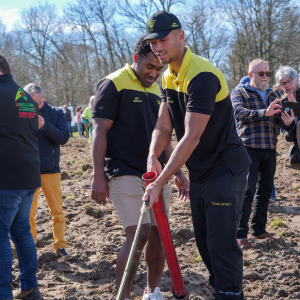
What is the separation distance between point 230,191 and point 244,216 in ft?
6.35

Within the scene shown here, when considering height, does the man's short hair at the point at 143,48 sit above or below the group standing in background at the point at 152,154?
above

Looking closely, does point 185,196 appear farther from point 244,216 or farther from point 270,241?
point 270,241

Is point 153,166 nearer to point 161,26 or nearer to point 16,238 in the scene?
point 161,26

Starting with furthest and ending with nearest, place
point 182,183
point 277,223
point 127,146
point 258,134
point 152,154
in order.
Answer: point 277,223, point 258,134, point 182,183, point 127,146, point 152,154

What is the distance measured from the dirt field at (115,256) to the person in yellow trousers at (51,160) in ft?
0.90

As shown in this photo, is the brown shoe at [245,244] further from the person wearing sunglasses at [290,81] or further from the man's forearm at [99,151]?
the man's forearm at [99,151]

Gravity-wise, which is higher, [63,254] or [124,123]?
[124,123]

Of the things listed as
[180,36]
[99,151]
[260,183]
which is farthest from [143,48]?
[260,183]

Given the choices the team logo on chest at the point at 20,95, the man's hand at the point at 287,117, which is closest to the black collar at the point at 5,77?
the team logo on chest at the point at 20,95

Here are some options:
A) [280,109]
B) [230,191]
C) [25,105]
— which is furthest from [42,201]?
[230,191]

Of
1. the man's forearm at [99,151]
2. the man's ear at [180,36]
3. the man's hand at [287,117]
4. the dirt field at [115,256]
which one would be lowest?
the dirt field at [115,256]

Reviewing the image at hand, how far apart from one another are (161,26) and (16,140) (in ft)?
5.22

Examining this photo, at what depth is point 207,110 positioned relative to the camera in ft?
7.50

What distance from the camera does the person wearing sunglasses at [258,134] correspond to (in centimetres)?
425
